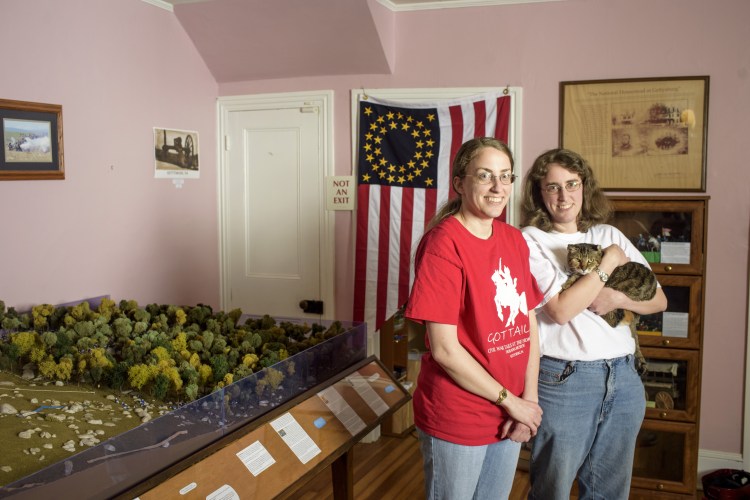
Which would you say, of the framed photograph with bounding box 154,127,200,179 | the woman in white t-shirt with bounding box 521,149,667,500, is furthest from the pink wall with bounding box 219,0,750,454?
the woman in white t-shirt with bounding box 521,149,667,500

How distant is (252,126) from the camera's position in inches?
188

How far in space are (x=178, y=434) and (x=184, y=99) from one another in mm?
2975

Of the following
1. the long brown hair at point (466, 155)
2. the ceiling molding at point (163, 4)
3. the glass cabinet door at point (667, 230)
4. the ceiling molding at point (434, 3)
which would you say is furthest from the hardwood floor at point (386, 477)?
the ceiling molding at point (163, 4)

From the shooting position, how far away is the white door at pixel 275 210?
15.4ft

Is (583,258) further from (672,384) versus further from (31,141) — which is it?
(31,141)

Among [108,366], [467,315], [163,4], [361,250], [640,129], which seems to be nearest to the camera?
[467,315]

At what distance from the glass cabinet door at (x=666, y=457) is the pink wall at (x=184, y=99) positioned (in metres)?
0.47

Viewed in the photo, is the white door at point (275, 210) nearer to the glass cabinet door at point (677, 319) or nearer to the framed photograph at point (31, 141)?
the framed photograph at point (31, 141)

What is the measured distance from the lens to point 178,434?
207 cm

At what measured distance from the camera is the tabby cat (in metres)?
2.09

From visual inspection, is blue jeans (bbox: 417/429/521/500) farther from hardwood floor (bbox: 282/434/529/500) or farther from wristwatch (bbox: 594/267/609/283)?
hardwood floor (bbox: 282/434/529/500)

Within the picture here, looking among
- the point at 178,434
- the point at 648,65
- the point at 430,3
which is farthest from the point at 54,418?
the point at 648,65

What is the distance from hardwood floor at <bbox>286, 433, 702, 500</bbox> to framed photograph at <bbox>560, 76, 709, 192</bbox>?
1.79 metres

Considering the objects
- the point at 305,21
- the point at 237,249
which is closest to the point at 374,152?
the point at 305,21
